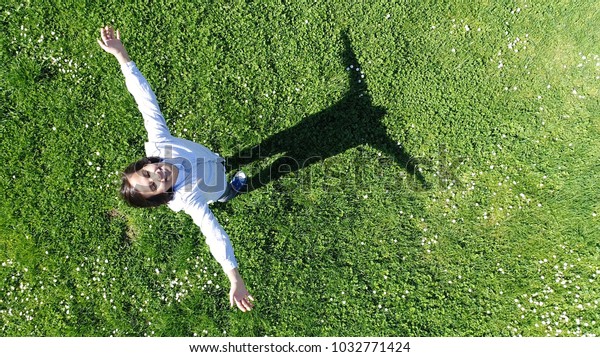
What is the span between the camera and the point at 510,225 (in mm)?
6652

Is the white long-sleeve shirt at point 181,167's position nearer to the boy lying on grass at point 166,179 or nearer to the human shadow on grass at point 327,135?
the boy lying on grass at point 166,179

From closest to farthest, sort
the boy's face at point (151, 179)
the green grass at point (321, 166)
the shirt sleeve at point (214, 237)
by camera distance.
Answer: the boy's face at point (151, 179), the shirt sleeve at point (214, 237), the green grass at point (321, 166)

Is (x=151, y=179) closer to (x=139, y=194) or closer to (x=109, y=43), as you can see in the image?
(x=139, y=194)

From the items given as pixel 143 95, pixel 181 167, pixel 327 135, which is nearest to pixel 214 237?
pixel 181 167

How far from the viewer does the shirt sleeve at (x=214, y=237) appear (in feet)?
14.8

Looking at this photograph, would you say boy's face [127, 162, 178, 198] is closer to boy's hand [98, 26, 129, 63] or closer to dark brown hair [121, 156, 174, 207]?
dark brown hair [121, 156, 174, 207]

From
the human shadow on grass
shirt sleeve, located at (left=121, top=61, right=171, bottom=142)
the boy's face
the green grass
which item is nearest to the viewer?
the boy's face

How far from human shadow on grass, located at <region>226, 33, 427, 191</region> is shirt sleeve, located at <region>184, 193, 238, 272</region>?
221 centimetres

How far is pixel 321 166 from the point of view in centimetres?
686

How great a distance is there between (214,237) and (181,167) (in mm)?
867

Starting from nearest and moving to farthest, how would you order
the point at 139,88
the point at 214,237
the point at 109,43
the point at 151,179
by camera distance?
the point at 151,179 < the point at 214,237 < the point at 139,88 < the point at 109,43

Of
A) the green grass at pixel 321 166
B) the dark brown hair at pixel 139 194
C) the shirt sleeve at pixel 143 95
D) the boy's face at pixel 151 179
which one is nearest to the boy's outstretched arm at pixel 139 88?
the shirt sleeve at pixel 143 95

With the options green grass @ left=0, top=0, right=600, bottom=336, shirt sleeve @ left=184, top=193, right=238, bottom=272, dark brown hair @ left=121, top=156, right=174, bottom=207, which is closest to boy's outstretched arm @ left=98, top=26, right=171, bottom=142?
dark brown hair @ left=121, top=156, right=174, bottom=207

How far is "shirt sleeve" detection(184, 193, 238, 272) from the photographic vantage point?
452cm
